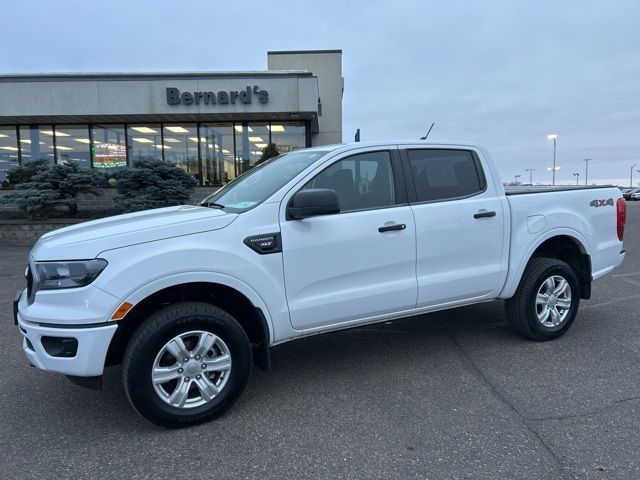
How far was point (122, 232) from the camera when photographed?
3057 mm

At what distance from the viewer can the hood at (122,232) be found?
9.62 ft

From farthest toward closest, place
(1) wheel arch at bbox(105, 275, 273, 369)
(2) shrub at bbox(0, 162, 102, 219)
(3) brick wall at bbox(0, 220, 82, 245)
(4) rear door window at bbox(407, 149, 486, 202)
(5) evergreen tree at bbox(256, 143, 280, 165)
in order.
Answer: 1. (5) evergreen tree at bbox(256, 143, 280, 165)
2. (3) brick wall at bbox(0, 220, 82, 245)
3. (2) shrub at bbox(0, 162, 102, 219)
4. (4) rear door window at bbox(407, 149, 486, 202)
5. (1) wheel arch at bbox(105, 275, 273, 369)

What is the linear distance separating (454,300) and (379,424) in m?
1.43

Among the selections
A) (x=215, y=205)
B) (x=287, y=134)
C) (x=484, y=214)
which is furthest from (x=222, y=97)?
(x=484, y=214)

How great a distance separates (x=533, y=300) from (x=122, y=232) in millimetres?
3591

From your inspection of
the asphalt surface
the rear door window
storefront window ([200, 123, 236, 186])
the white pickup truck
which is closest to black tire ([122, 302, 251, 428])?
the white pickup truck

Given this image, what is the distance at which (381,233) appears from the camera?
3.68 meters

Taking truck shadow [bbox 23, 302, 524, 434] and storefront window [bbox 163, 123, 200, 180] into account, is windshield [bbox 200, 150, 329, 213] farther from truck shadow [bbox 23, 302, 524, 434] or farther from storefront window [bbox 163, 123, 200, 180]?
storefront window [bbox 163, 123, 200, 180]

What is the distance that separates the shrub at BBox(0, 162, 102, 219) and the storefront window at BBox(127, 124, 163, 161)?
366 centimetres

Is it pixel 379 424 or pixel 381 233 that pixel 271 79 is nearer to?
pixel 381 233

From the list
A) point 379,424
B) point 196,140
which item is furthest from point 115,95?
point 379,424

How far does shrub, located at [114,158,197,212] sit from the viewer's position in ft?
41.5

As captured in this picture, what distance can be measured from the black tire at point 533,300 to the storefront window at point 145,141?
1482 cm

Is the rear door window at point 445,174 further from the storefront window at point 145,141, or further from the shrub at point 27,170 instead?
the storefront window at point 145,141
